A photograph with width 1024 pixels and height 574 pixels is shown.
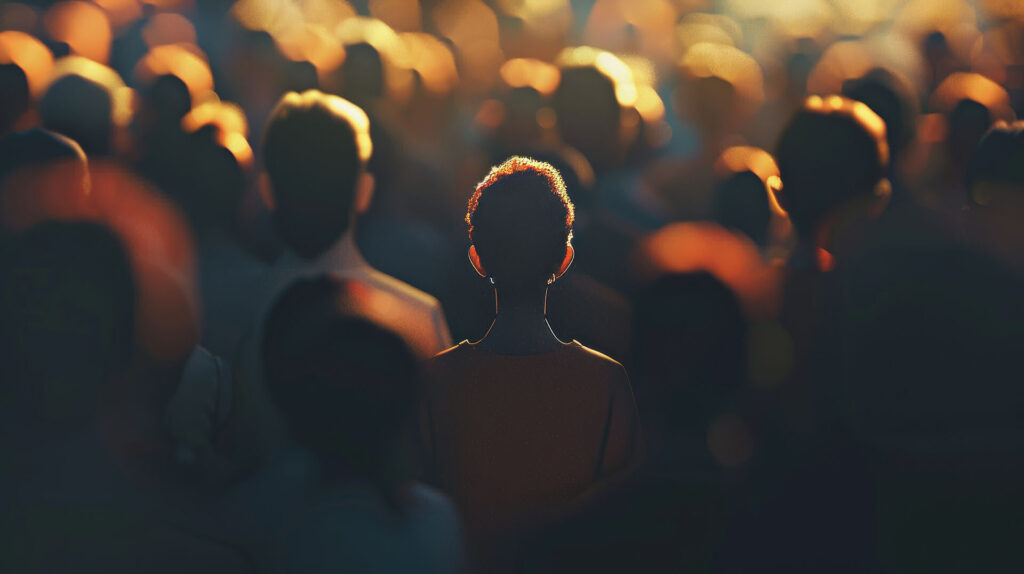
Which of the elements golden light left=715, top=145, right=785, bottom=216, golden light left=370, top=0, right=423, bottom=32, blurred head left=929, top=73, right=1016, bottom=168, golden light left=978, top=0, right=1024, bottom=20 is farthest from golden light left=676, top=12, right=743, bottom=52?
golden light left=715, top=145, right=785, bottom=216

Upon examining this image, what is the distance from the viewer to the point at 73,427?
1648 mm

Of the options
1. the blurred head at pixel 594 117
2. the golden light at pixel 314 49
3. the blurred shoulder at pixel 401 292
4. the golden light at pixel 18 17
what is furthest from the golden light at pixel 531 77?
the golden light at pixel 18 17

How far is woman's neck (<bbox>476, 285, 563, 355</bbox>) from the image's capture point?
6.38ft

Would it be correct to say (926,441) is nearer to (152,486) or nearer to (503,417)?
(503,417)

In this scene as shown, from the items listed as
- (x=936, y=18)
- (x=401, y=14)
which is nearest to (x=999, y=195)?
(x=936, y=18)

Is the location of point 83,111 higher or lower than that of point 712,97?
lower

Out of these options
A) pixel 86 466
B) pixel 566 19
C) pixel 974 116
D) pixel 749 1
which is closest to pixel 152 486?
pixel 86 466

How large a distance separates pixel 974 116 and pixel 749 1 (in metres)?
13.4

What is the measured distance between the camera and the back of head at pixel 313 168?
9.02 ft

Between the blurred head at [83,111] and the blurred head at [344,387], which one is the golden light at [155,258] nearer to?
the blurred head at [83,111]

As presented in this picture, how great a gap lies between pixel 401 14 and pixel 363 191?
9.19m

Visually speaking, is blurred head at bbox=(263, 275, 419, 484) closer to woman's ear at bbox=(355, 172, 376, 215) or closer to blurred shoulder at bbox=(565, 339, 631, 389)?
blurred shoulder at bbox=(565, 339, 631, 389)

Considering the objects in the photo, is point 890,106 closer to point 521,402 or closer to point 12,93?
point 521,402

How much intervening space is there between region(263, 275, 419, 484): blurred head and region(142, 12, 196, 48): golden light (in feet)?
22.1
